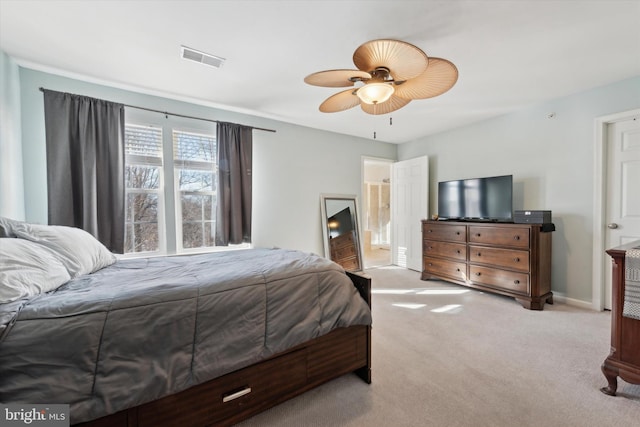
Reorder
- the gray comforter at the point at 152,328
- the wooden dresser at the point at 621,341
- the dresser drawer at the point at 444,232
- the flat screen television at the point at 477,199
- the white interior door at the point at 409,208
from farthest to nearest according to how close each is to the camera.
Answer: the white interior door at the point at 409,208 < the dresser drawer at the point at 444,232 < the flat screen television at the point at 477,199 < the wooden dresser at the point at 621,341 < the gray comforter at the point at 152,328

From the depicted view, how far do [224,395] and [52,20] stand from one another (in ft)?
8.70

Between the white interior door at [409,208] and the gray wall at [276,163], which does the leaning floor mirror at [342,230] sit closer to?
the gray wall at [276,163]

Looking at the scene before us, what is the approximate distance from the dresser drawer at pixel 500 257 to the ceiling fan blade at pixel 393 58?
2.63 metres

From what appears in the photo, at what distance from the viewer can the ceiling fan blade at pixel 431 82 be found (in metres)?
1.58

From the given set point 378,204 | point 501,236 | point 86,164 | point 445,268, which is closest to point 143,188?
point 86,164

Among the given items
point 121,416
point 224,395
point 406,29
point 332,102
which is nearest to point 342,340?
point 224,395

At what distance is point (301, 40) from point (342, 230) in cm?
296

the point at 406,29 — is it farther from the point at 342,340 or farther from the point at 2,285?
the point at 2,285

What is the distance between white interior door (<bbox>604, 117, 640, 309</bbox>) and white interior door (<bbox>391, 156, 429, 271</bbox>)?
2131 mm

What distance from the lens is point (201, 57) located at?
2.18 metres

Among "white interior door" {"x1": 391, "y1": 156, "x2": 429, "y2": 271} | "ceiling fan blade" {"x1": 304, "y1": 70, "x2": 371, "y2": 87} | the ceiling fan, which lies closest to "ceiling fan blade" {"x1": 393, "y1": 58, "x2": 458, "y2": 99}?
the ceiling fan

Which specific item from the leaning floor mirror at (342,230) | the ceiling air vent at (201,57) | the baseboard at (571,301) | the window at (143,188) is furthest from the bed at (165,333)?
the baseboard at (571,301)

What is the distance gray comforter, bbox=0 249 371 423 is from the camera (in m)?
0.97

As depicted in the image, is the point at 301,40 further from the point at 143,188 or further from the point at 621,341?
the point at 621,341
